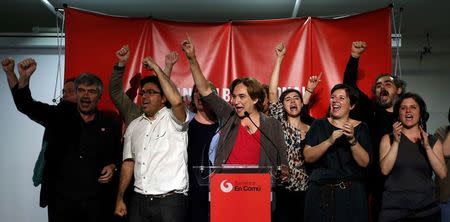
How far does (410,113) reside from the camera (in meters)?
3.23

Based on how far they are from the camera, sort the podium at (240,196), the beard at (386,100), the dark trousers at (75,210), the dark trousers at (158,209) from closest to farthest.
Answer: the podium at (240,196), the dark trousers at (158,209), the dark trousers at (75,210), the beard at (386,100)

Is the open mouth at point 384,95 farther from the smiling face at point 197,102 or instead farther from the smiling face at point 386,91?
the smiling face at point 197,102

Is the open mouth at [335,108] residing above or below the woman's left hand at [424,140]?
above

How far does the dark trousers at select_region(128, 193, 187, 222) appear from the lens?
302cm

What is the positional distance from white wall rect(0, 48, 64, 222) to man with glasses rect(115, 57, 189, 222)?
216 cm

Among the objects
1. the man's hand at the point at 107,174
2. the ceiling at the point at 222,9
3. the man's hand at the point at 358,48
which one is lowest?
the man's hand at the point at 107,174

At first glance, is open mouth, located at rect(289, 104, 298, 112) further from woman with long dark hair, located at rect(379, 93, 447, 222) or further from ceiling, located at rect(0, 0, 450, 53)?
ceiling, located at rect(0, 0, 450, 53)

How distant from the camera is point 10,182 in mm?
5121

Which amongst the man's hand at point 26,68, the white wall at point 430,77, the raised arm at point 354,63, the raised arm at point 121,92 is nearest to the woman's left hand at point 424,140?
the raised arm at point 354,63

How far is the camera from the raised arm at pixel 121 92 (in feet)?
11.9

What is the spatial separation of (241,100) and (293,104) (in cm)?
81

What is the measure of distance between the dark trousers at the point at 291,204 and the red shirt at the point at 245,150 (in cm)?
65

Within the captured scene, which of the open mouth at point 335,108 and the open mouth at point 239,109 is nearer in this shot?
the open mouth at point 239,109

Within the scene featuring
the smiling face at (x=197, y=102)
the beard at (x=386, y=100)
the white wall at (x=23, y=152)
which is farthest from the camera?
the white wall at (x=23, y=152)
